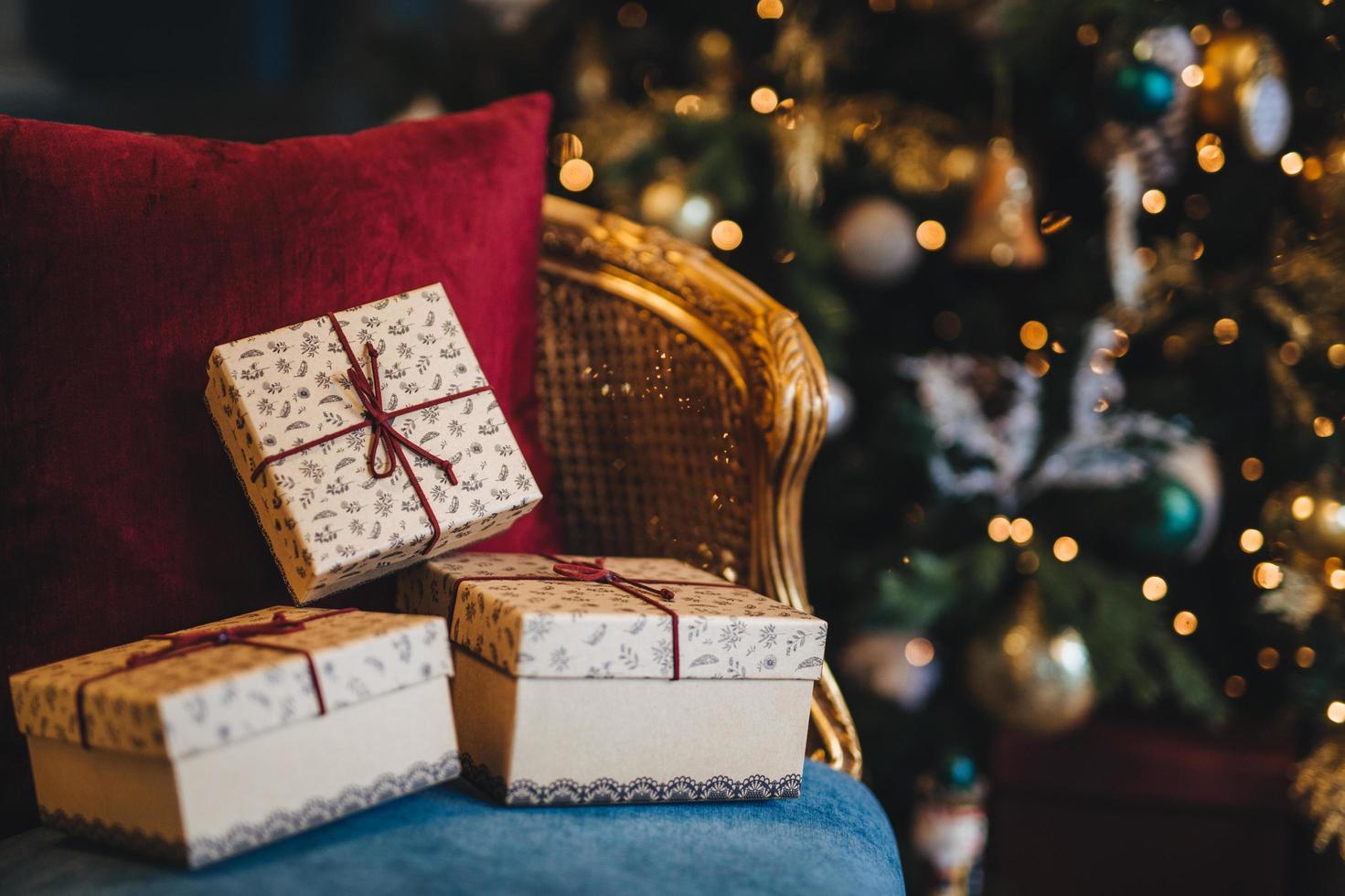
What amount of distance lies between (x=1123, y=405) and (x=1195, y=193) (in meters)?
0.37

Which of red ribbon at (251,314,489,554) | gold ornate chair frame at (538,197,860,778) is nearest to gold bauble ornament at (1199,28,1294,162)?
gold ornate chair frame at (538,197,860,778)

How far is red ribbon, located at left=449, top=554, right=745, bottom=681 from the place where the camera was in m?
0.63

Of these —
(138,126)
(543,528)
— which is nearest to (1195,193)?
(543,528)

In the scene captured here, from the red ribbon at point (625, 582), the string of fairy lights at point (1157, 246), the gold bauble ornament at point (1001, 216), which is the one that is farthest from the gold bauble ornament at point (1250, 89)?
the red ribbon at point (625, 582)

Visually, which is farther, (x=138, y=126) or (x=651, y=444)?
(x=138, y=126)

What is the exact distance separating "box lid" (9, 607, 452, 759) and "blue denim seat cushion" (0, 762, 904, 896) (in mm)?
66

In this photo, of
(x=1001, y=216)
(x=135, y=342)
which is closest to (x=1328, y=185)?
(x=1001, y=216)

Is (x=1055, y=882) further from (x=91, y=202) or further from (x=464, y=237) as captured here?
(x=91, y=202)

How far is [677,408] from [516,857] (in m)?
0.42

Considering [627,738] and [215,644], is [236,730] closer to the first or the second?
[215,644]

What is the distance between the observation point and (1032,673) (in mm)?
1176

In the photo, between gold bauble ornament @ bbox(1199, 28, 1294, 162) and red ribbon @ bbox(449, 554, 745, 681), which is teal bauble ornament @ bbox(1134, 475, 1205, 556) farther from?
red ribbon @ bbox(449, 554, 745, 681)

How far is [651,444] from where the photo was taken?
0.89 meters

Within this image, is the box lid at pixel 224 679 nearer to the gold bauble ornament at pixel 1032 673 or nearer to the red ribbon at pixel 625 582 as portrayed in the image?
the red ribbon at pixel 625 582
